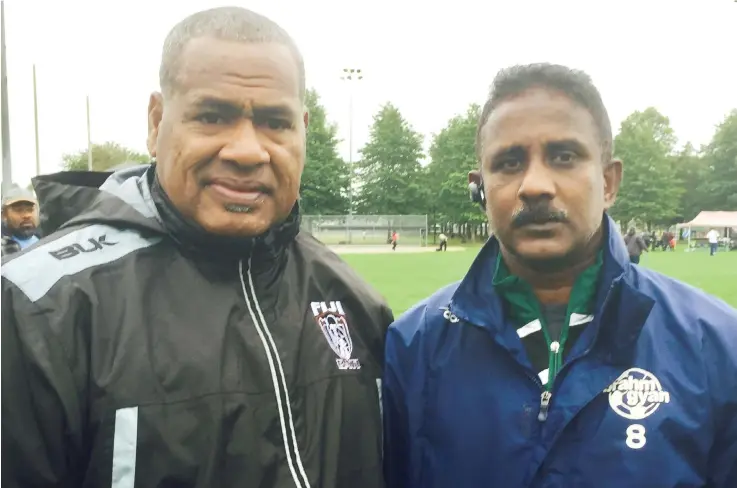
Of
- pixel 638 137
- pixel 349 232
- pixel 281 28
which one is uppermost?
pixel 638 137

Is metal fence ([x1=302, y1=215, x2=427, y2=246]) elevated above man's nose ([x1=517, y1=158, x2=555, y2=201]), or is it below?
below

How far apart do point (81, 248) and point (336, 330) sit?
808 millimetres

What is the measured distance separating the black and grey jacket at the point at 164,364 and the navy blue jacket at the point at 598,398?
229 millimetres

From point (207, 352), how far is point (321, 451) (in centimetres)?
44

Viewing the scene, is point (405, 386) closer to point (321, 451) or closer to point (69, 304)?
point (321, 451)

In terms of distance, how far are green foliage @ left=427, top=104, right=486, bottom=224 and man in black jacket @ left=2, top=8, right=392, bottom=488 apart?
156ft

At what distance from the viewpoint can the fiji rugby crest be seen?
2230 millimetres

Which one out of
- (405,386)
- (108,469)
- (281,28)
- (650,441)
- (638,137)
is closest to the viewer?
(108,469)

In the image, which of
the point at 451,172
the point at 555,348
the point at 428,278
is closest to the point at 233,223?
the point at 555,348

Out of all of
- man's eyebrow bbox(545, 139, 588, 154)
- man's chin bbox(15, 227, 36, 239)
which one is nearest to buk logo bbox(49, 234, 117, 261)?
man's eyebrow bbox(545, 139, 588, 154)

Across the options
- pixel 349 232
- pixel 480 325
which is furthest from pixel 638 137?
Answer: pixel 480 325

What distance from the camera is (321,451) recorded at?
80.4 inches

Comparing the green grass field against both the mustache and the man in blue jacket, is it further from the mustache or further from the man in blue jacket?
the mustache

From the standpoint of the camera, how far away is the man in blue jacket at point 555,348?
6.72 feet
